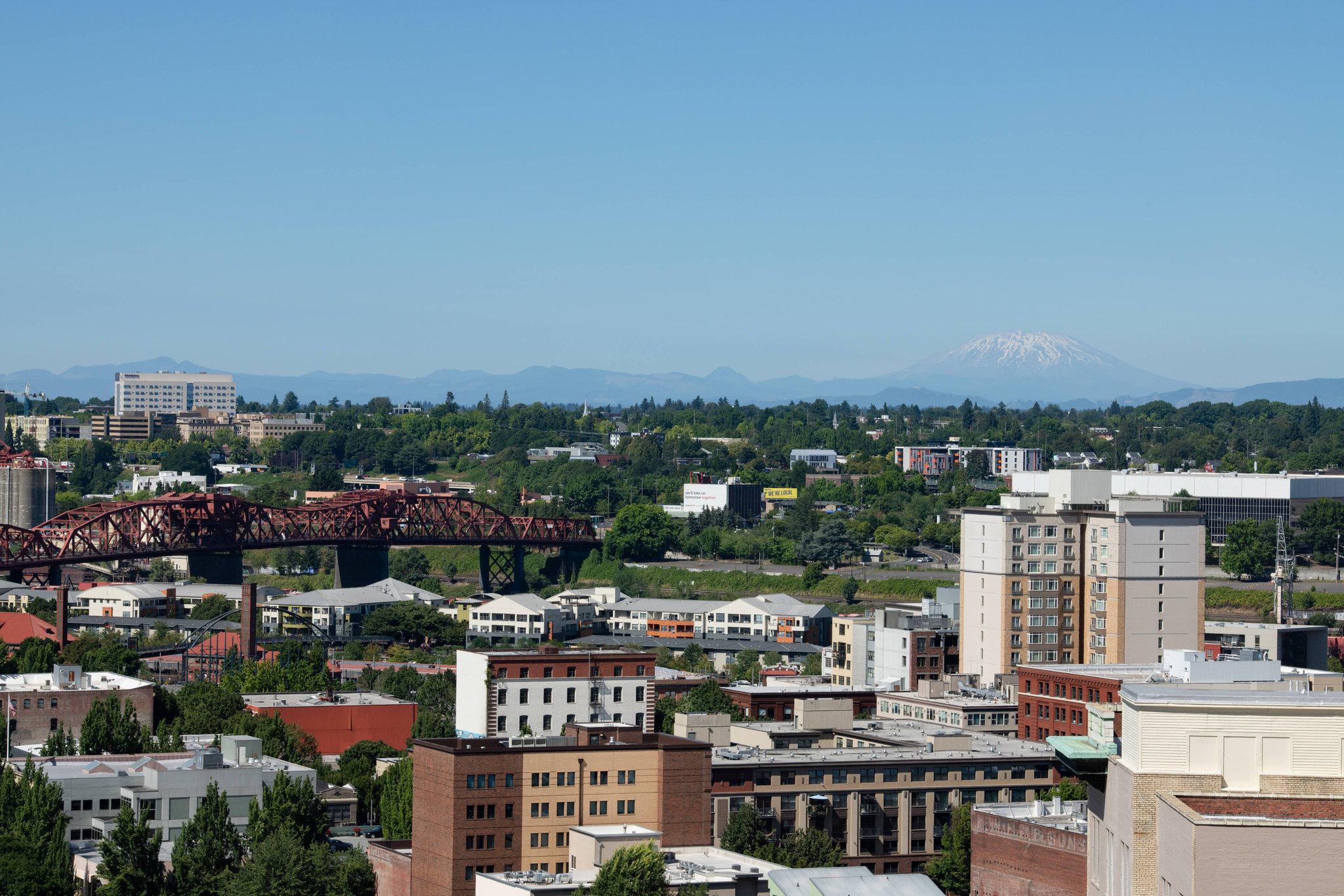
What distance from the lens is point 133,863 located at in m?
48.1

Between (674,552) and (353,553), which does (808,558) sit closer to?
(674,552)

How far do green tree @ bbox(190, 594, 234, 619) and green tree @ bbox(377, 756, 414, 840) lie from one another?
75.2 meters

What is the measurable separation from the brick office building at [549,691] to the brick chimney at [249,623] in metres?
43.4

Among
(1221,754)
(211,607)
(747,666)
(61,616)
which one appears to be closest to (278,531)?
(211,607)

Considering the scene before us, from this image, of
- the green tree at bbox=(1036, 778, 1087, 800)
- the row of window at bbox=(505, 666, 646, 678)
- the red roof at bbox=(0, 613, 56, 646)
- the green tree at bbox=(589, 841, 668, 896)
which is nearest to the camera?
the green tree at bbox=(589, 841, 668, 896)

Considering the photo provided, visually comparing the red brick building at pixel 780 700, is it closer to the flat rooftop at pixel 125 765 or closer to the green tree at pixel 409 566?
the flat rooftop at pixel 125 765

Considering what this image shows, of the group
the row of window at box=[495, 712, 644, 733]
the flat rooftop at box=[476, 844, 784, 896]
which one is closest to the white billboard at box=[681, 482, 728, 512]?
the row of window at box=[495, 712, 644, 733]

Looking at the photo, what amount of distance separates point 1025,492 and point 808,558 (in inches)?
2619

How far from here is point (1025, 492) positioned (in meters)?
90.1

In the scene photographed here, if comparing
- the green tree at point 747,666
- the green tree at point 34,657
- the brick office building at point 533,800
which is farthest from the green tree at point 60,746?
the green tree at point 747,666

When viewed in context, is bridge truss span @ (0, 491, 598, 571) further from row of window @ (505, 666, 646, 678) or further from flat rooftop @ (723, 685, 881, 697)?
row of window @ (505, 666, 646, 678)

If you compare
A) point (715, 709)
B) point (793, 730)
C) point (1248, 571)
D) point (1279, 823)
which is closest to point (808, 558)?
point (1248, 571)

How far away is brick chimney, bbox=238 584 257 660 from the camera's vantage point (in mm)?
102000

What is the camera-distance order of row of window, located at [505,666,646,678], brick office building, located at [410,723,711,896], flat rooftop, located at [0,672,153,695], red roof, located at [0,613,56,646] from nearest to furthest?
brick office building, located at [410,723,711,896], row of window, located at [505,666,646,678], flat rooftop, located at [0,672,153,695], red roof, located at [0,613,56,646]
